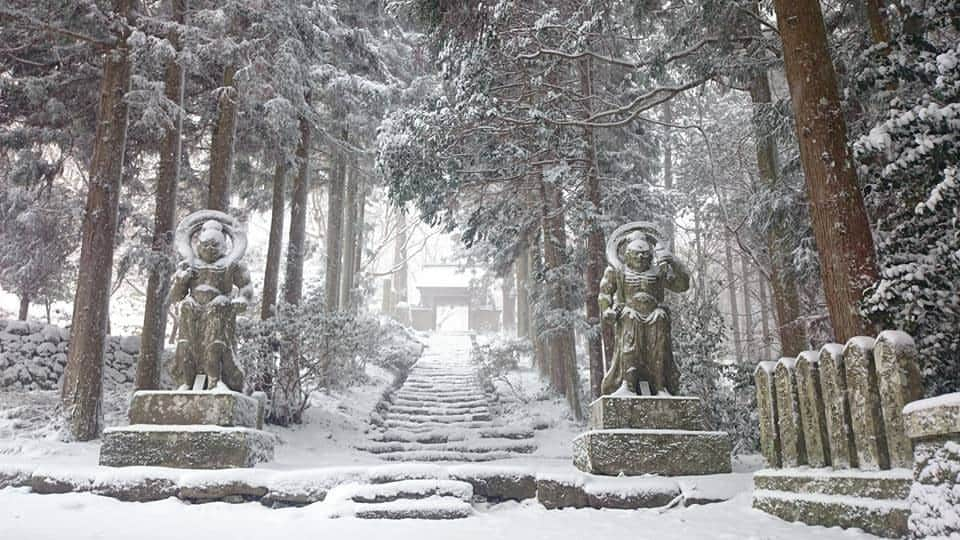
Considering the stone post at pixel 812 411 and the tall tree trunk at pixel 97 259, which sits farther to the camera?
the tall tree trunk at pixel 97 259

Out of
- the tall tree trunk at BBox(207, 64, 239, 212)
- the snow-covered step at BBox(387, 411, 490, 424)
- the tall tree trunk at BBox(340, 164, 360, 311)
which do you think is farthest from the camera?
the tall tree trunk at BBox(340, 164, 360, 311)

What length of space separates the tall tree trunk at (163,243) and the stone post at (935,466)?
824 cm

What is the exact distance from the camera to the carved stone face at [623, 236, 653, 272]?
18.8 feet

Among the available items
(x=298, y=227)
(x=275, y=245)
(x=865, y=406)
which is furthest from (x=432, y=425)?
(x=865, y=406)

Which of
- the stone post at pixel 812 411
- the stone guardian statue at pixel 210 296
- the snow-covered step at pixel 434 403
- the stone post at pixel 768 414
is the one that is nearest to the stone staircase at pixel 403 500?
the stone guardian statue at pixel 210 296

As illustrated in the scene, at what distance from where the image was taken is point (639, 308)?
5648 millimetres

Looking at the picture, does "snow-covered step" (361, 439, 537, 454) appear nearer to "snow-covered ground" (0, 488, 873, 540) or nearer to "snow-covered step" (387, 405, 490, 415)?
"snow-covered step" (387, 405, 490, 415)

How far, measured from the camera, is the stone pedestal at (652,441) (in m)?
5.05

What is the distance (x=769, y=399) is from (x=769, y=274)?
429cm

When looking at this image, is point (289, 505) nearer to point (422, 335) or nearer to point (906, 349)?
point (906, 349)

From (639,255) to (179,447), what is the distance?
14.5 ft

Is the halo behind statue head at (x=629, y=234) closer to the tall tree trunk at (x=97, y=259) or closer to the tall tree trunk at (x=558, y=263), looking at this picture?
the tall tree trunk at (x=558, y=263)

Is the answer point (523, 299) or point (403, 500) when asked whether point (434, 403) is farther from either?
point (403, 500)

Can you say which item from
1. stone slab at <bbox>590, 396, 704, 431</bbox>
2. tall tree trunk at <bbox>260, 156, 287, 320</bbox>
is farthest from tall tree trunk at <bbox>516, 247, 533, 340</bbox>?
stone slab at <bbox>590, 396, 704, 431</bbox>
